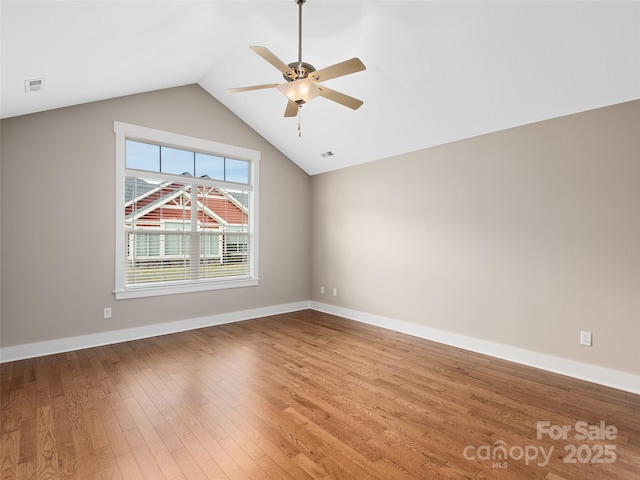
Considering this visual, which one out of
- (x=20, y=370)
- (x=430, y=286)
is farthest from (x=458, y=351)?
(x=20, y=370)

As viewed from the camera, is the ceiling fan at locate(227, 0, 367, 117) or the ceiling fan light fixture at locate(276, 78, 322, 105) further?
the ceiling fan light fixture at locate(276, 78, 322, 105)

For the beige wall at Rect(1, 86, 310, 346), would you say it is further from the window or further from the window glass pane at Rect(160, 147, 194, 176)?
the window glass pane at Rect(160, 147, 194, 176)

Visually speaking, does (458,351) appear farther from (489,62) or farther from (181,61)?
(181,61)

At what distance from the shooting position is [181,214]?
4797 mm

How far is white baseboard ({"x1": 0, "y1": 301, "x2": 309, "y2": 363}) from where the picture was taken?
3.60 metres

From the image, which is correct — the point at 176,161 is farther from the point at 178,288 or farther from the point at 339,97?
the point at 339,97

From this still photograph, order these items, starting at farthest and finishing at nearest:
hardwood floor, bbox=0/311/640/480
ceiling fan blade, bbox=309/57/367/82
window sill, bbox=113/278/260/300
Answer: window sill, bbox=113/278/260/300 < ceiling fan blade, bbox=309/57/367/82 < hardwood floor, bbox=0/311/640/480

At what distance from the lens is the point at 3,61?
236 centimetres

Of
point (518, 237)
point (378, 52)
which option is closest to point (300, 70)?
point (378, 52)

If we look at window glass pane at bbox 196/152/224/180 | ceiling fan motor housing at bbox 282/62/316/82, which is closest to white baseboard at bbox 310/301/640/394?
window glass pane at bbox 196/152/224/180

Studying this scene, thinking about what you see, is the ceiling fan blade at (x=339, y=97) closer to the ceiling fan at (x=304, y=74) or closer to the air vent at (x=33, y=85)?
the ceiling fan at (x=304, y=74)

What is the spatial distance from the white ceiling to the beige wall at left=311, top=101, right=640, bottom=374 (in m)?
0.36

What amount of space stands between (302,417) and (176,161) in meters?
3.89

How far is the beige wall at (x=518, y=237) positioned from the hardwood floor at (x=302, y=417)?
1.76 ft
